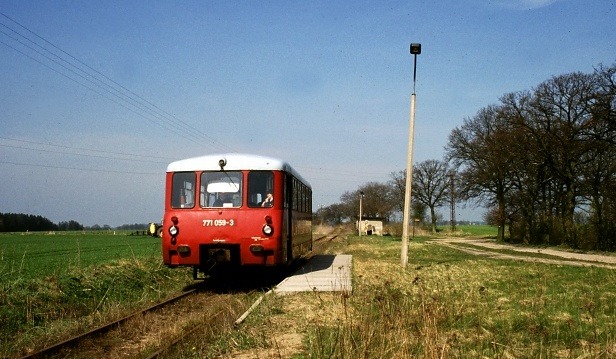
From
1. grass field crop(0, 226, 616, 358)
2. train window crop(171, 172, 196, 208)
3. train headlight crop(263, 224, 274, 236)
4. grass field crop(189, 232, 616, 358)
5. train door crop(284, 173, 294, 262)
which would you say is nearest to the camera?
grass field crop(189, 232, 616, 358)

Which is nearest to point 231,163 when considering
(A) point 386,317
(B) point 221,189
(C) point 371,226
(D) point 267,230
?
(B) point 221,189

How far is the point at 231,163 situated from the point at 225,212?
120 centimetres

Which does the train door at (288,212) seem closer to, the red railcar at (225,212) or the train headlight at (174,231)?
the red railcar at (225,212)

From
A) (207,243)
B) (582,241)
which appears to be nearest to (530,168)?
(582,241)

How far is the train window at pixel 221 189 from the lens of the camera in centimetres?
1390

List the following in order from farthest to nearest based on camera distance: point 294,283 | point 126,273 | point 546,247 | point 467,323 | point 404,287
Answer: point 546,247 < point 126,273 < point 294,283 < point 404,287 < point 467,323

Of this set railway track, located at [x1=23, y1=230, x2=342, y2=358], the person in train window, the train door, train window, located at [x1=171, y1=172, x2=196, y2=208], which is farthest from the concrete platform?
train window, located at [x1=171, y1=172, x2=196, y2=208]

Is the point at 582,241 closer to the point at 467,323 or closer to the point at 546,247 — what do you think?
the point at 546,247

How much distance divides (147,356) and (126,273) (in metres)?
9.34

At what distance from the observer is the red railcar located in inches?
531

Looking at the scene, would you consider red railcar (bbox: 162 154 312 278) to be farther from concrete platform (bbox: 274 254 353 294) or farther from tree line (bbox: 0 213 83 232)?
tree line (bbox: 0 213 83 232)

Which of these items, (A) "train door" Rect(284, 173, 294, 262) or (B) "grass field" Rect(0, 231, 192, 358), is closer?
(B) "grass field" Rect(0, 231, 192, 358)

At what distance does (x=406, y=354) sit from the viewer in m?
5.44

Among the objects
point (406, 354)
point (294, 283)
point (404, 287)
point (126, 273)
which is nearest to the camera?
point (406, 354)
